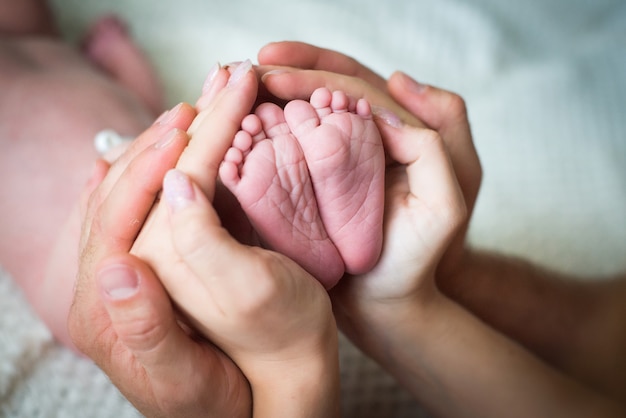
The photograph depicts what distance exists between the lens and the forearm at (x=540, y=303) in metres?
0.83

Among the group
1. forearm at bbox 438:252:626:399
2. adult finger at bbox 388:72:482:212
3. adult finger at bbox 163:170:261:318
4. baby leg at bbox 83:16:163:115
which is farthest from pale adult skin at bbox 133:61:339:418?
baby leg at bbox 83:16:163:115

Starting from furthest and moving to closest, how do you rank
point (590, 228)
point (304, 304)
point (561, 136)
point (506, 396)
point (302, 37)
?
point (302, 37)
point (561, 136)
point (590, 228)
point (506, 396)
point (304, 304)

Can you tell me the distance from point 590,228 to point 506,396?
Result: 1.64 feet

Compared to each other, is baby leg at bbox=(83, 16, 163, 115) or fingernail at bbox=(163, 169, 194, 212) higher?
fingernail at bbox=(163, 169, 194, 212)

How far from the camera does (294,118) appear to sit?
0.57m

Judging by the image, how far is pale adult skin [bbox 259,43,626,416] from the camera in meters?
0.69

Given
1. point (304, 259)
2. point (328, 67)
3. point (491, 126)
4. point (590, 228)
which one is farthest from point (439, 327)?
point (491, 126)

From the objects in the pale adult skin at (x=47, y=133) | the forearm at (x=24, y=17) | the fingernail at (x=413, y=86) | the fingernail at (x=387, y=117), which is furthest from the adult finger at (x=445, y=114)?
the forearm at (x=24, y=17)

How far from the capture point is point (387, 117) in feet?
2.13

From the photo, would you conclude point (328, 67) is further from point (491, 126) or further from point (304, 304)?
point (491, 126)

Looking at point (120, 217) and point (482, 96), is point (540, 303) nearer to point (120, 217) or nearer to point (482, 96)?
point (482, 96)

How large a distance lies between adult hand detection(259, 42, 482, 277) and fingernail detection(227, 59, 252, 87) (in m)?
0.03

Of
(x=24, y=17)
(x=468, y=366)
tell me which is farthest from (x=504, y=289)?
(x=24, y=17)

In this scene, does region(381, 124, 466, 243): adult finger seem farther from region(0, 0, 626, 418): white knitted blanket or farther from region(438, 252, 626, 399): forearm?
region(0, 0, 626, 418): white knitted blanket
